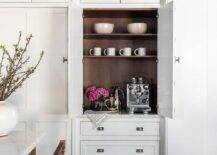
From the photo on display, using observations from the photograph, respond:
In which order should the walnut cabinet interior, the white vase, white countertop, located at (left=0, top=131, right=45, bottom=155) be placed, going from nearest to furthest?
white countertop, located at (left=0, top=131, right=45, bottom=155), the white vase, the walnut cabinet interior

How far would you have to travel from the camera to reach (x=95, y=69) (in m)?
3.55

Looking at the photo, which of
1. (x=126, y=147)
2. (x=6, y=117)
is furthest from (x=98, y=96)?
(x=6, y=117)

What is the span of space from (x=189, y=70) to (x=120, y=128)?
0.82 m

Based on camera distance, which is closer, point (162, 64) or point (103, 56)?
point (162, 64)

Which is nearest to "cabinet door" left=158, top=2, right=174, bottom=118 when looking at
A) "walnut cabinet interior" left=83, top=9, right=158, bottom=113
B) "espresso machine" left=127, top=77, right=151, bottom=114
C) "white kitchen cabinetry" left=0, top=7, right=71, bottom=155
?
"espresso machine" left=127, top=77, right=151, bottom=114

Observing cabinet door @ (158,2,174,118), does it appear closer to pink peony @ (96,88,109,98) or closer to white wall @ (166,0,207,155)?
white wall @ (166,0,207,155)

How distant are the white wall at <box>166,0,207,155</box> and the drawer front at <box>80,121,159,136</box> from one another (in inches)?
7.7

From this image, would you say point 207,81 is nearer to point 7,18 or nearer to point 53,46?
point 53,46

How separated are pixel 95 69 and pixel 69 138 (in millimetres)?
839

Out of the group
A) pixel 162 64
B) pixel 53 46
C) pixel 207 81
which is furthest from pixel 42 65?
pixel 207 81

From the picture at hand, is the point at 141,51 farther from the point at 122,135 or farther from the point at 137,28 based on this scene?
the point at 122,135

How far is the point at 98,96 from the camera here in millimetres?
3307

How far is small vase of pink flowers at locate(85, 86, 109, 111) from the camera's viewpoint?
330 centimetres

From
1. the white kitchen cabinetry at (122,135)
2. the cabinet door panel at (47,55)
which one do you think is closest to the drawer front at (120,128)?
the white kitchen cabinetry at (122,135)
